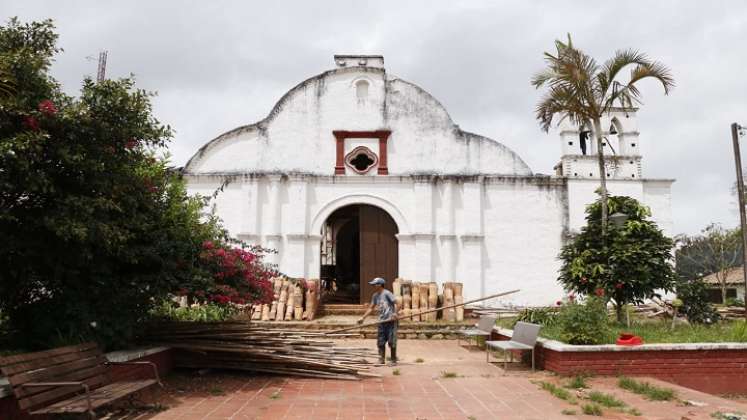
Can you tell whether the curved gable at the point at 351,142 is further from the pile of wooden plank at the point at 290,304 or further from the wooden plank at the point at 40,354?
the wooden plank at the point at 40,354

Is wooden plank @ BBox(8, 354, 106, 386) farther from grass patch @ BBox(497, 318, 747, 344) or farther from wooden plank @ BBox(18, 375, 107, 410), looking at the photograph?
grass patch @ BBox(497, 318, 747, 344)

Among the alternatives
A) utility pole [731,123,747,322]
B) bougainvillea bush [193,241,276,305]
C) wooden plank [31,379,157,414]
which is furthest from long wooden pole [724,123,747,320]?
wooden plank [31,379,157,414]

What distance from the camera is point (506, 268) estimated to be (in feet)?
55.9

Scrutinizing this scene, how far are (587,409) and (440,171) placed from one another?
1216 cm

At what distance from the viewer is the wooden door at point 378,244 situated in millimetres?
17188

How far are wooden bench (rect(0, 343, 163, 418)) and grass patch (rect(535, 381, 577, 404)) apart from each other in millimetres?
4413

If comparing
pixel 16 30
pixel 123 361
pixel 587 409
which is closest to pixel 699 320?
pixel 587 409

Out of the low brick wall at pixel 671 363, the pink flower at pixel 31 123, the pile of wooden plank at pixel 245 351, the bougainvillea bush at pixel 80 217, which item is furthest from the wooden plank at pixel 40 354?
the low brick wall at pixel 671 363

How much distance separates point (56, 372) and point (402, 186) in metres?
12.9

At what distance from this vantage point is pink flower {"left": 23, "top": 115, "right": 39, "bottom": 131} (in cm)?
547

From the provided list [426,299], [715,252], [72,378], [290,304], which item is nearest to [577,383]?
[72,378]

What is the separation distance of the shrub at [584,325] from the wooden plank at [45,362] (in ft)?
19.6

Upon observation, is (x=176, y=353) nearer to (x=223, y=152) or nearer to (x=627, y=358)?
Answer: (x=627, y=358)

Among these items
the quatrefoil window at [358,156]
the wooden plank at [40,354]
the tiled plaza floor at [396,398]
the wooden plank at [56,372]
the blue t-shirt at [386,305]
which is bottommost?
the tiled plaza floor at [396,398]
